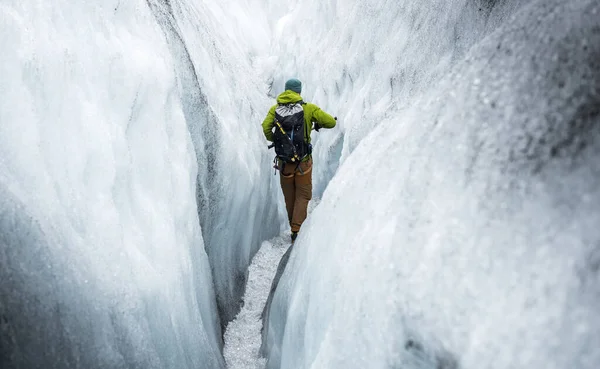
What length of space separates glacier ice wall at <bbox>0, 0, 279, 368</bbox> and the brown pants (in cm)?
130

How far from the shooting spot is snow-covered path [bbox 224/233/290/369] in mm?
3338

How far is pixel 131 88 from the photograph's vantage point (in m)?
2.64

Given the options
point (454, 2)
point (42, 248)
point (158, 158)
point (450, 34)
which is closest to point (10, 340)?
point (42, 248)

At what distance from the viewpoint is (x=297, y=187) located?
4.89 meters

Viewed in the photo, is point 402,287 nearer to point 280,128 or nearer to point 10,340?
point 10,340

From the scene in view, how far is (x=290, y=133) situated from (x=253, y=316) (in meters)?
1.78

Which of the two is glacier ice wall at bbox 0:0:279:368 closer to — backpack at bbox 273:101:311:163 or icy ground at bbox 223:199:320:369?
icy ground at bbox 223:199:320:369

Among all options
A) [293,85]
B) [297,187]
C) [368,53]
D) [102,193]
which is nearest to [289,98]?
[293,85]

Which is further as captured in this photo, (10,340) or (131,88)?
(131,88)

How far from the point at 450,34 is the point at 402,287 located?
7.93 feet

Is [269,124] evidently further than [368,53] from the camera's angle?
No

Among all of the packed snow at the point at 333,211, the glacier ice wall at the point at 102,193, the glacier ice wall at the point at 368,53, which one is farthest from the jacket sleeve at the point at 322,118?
the glacier ice wall at the point at 102,193

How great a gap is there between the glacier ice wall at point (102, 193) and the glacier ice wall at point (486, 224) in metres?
0.89

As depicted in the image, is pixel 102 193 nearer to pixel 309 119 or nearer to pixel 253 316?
pixel 253 316
